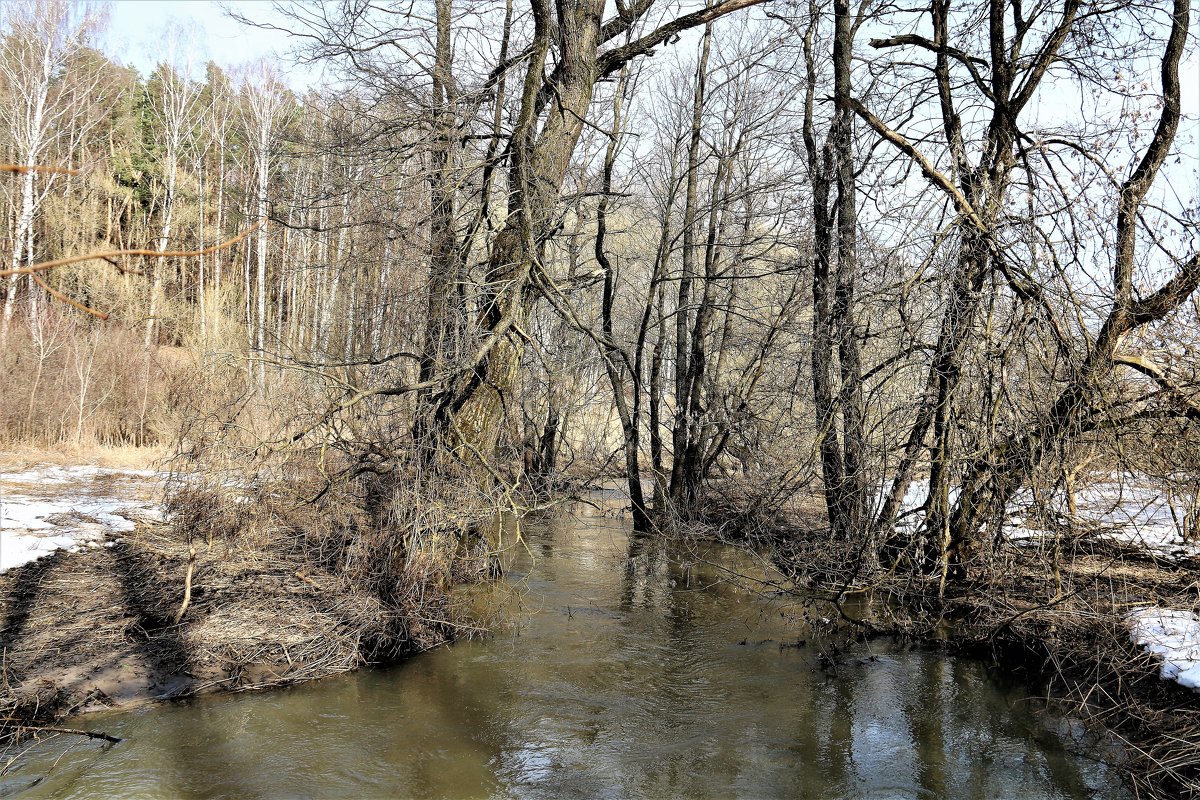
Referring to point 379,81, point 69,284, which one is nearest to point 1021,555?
point 379,81

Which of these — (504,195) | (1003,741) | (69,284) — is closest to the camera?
(1003,741)

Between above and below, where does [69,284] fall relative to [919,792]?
above

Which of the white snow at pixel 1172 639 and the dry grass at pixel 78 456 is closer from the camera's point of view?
the white snow at pixel 1172 639

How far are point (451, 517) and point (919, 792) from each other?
4901 mm

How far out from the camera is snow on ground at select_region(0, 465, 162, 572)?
9.55 metres

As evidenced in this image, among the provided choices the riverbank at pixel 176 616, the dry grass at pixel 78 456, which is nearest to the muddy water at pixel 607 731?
the riverbank at pixel 176 616

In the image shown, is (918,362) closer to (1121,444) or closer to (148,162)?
(1121,444)

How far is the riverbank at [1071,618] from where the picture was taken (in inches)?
232

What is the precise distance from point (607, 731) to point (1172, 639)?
4662 mm

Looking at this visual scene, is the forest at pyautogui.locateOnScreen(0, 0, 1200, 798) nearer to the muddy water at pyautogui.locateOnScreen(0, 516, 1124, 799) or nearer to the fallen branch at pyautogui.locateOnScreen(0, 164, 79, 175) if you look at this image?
the muddy water at pyautogui.locateOnScreen(0, 516, 1124, 799)

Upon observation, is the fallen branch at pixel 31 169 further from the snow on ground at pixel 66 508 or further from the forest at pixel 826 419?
the snow on ground at pixel 66 508

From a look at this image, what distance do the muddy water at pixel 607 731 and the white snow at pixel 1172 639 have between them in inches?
38.0

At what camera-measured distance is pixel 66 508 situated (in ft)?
37.7

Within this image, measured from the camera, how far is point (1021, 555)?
8.23 m
